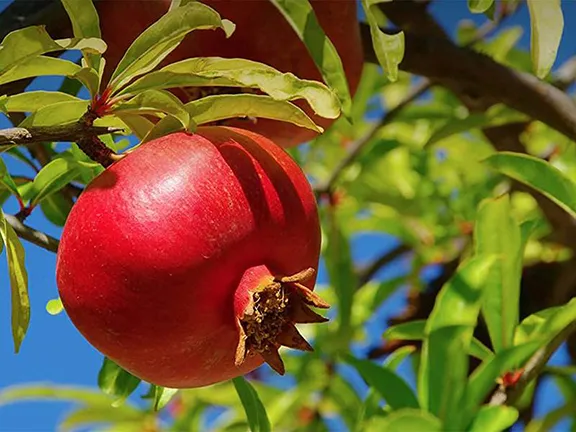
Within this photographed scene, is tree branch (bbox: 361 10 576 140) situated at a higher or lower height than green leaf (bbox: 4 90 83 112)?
lower

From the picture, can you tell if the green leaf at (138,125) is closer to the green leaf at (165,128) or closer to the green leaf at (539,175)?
the green leaf at (165,128)

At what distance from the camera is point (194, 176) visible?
58cm

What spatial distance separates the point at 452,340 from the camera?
0.92m

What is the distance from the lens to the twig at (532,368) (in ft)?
2.87

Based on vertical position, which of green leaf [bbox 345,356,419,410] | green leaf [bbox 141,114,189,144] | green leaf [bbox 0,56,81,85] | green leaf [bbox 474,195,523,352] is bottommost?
green leaf [bbox 345,356,419,410]

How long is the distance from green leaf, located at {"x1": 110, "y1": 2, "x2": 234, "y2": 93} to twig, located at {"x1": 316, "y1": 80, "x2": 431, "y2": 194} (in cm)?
80

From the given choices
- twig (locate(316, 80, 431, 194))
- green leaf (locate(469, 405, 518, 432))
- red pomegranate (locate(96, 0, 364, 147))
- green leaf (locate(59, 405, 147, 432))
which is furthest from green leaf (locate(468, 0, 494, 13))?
green leaf (locate(59, 405, 147, 432))

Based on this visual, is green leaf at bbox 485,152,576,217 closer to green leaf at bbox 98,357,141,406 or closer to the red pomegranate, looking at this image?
the red pomegranate

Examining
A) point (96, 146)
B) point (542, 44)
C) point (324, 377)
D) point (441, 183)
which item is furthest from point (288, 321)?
point (441, 183)

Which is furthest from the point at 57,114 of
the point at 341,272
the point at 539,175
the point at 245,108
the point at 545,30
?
the point at 341,272

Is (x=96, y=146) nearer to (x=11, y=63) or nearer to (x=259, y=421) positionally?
(x=11, y=63)

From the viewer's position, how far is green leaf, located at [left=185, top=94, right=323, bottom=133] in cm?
63

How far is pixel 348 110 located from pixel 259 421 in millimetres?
297

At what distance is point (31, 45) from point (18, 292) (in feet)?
0.61
